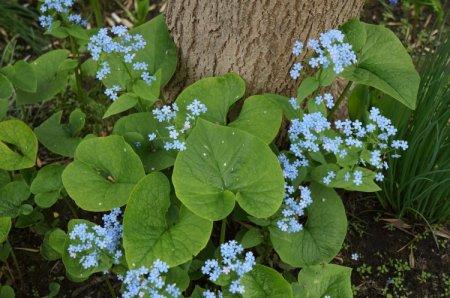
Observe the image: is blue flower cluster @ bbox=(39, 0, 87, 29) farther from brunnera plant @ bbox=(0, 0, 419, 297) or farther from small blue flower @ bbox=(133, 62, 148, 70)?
small blue flower @ bbox=(133, 62, 148, 70)

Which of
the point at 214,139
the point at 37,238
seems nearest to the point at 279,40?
the point at 214,139

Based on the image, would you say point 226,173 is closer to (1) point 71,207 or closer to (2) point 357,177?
(2) point 357,177

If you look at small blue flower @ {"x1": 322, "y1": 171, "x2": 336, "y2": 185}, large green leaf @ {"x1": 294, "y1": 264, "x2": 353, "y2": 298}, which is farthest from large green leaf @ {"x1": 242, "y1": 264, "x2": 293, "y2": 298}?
small blue flower @ {"x1": 322, "y1": 171, "x2": 336, "y2": 185}

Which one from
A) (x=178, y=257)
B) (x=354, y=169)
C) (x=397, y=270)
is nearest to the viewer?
(x=178, y=257)

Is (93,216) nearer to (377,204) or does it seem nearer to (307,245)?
(307,245)

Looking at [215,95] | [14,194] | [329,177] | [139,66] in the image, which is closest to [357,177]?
[329,177]

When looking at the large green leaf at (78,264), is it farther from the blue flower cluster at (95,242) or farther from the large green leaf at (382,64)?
the large green leaf at (382,64)
